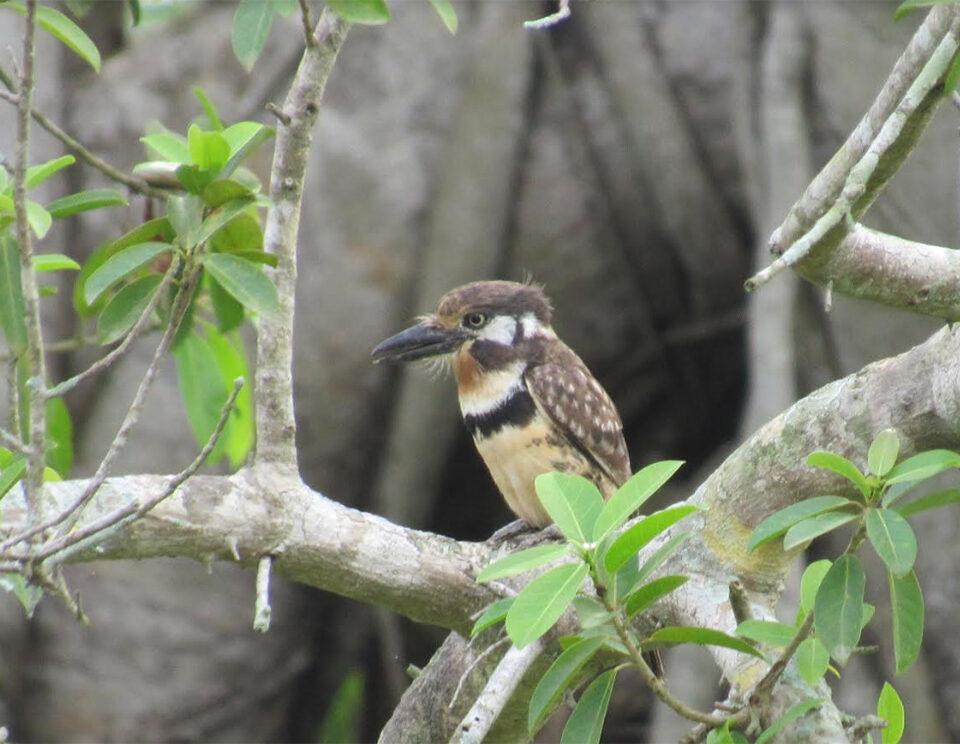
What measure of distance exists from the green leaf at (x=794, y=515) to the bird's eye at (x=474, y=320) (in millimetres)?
1566

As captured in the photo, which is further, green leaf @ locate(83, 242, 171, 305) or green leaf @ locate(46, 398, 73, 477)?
green leaf @ locate(46, 398, 73, 477)

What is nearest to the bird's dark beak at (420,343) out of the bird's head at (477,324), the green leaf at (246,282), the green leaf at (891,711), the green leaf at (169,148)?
the bird's head at (477,324)

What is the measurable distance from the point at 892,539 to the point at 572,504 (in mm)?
370

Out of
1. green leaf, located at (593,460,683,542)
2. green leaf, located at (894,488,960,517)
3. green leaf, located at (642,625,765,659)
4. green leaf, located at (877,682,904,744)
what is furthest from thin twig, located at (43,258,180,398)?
green leaf, located at (877,682,904,744)

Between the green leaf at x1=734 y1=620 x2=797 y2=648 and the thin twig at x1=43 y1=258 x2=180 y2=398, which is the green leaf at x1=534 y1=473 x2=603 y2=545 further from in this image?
the thin twig at x1=43 y1=258 x2=180 y2=398

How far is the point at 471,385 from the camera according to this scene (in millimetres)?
2998

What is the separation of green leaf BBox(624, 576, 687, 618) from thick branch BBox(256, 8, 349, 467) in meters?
0.75

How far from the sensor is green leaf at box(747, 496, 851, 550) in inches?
61.6

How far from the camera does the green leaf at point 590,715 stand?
1669 millimetres

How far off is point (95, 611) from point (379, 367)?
1206mm

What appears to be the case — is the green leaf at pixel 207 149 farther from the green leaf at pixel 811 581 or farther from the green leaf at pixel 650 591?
the green leaf at pixel 811 581

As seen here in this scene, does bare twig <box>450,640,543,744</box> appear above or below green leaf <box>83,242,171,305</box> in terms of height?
below

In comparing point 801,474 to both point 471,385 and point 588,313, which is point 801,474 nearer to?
point 471,385

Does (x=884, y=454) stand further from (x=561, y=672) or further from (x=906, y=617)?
(x=561, y=672)
